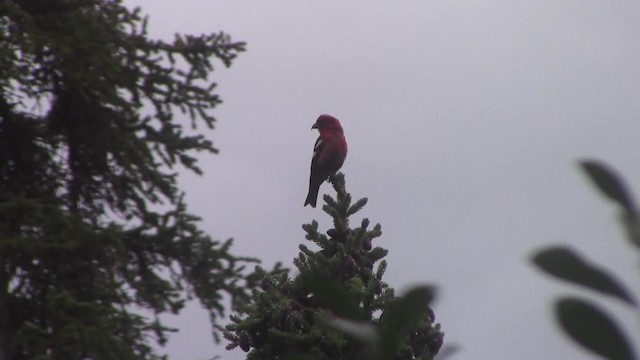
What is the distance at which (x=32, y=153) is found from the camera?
561 centimetres

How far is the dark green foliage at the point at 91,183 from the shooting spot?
4.92 m

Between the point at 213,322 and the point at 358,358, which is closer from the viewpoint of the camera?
the point at 358,358

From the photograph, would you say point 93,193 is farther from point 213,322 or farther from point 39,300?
point 213,322

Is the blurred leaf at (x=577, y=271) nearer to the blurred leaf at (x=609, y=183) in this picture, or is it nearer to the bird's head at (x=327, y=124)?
the blurred leaf at (x=609, y=183)

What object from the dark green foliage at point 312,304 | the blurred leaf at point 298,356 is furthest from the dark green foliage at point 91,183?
the blurred leaf at point 298,356

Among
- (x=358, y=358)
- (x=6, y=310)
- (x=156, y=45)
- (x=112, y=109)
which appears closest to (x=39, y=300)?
(x=6, y=310)

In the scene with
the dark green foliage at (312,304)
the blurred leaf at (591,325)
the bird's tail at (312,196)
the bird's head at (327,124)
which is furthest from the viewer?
the bird's head at (327,124)

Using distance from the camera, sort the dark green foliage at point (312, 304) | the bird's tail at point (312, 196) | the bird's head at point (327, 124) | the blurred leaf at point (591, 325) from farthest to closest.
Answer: the bird's head at point (327, 124) < the bird's tail at point (312, 196) < the dark green foliage at point (312, 304) < the blurred leaf at point (591, 325)

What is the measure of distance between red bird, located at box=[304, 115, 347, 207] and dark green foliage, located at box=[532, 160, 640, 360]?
389 inches

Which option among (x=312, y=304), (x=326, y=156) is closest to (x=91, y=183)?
(x=312, y=304)

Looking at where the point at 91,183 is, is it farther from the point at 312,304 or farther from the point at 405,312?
the point at 405,312

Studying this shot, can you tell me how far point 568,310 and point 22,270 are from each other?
493 centimetres

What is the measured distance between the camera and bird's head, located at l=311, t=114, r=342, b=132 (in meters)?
11.0

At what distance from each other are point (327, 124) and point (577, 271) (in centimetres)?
1052
